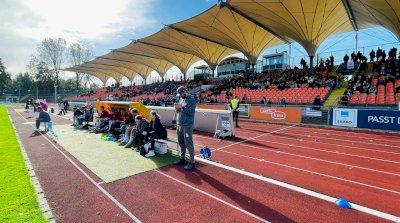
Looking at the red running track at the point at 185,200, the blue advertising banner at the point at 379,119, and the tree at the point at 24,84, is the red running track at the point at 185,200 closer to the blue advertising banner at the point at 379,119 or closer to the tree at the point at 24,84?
the blue advertising banner at the point at 379,119

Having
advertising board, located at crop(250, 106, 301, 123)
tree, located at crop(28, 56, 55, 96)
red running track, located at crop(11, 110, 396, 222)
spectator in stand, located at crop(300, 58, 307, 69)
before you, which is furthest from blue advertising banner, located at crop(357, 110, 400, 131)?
tree, located at crop(28, 56, 55, 96)

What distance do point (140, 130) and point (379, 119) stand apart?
41.0ft

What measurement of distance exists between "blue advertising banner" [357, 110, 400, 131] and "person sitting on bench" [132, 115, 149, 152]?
39.4 feet

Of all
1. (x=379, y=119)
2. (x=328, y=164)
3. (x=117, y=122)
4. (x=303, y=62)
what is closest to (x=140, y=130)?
(x=117, y=122)

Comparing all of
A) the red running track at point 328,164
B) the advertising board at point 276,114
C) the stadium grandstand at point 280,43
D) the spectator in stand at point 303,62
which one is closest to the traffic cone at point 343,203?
the red running track at point 328,164

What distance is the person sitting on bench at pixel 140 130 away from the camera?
8148mm

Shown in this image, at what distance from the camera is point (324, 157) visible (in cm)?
764

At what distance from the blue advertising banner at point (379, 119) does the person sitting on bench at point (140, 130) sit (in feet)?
39.4

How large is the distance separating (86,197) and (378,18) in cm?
3289

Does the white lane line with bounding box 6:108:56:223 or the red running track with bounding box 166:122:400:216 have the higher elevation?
the red running track with bounding box 166:122:400:216

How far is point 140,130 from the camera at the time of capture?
8305 mm

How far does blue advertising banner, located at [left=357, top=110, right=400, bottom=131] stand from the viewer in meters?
12.1

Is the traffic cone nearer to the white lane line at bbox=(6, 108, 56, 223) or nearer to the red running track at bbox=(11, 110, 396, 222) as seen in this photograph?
the red running track at bbox=(11, 110, 396, 222)

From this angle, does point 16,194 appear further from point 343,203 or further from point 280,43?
point 280,43
